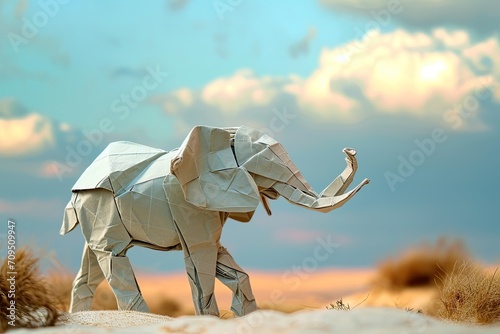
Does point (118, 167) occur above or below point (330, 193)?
above

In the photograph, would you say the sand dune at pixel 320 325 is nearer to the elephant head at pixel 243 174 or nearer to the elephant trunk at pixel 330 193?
the elephant head at pixel 243 174

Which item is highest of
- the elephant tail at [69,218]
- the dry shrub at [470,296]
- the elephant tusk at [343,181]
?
the elephant tusk at [343,181]

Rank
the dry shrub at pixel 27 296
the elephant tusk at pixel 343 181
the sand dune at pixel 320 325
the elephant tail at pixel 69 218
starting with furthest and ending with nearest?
1. the elephant tail at pixel 69 218
2. the elephant tusk at pixel 343 181
3. the dry shrub at pixel 27 296
4. the sand dune at pixel 320 325

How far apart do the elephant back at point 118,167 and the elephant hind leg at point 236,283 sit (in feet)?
3.47

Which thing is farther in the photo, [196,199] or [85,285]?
[85,285]

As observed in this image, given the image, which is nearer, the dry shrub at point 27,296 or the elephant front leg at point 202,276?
the dry shrub at point 27,296

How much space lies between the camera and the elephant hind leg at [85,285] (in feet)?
27.3

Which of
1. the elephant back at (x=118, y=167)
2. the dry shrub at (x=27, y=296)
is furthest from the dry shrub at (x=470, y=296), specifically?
the dry shrub at (x=27, y=296)

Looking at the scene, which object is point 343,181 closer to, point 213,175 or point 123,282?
point 213,175

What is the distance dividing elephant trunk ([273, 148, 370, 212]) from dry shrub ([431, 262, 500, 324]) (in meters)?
1.63

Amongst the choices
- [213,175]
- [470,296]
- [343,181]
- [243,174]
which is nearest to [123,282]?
[213,175]

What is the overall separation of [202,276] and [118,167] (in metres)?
1.35

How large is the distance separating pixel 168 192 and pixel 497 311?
344cm

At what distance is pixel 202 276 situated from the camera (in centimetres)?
771
